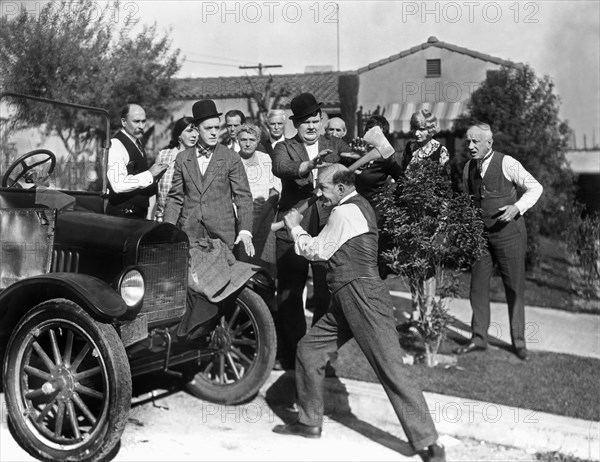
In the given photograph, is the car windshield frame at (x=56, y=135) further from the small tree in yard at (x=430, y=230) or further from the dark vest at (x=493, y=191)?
the dark vest at (x=493, y=191)

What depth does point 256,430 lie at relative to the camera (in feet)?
16.3

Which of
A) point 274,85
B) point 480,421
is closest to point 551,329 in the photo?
point 480,421

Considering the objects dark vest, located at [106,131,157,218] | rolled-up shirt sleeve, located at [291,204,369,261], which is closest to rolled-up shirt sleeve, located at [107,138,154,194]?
dark vest, located at [106,131,157,218]

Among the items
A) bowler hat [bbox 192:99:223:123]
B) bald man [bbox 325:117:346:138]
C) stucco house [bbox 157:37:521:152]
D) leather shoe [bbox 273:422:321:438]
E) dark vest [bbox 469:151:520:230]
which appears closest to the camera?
leather shoe [bbox 273:422:321:438]

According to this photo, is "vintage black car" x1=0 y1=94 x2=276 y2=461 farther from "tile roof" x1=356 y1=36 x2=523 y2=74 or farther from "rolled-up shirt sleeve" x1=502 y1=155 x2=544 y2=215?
"tile roof" x1=356 y1=36 x2=523 y2=74

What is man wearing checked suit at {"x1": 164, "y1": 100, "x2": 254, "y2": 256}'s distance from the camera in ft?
17.5

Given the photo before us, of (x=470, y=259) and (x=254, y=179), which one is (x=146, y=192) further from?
(x=470, y=259)

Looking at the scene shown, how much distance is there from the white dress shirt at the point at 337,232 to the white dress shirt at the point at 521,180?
5.81 feet

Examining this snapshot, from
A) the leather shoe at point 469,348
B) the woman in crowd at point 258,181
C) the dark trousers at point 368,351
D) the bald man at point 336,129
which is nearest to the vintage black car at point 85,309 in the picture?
the dark trousers at point 368,351

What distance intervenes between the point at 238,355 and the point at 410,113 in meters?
15.9

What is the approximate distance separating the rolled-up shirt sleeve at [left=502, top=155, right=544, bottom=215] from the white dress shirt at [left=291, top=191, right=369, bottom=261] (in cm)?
177

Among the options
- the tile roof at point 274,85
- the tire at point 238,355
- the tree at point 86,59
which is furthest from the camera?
the tile roof at point 274,85

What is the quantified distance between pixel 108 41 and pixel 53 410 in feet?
37.6

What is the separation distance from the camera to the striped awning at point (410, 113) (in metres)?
19.2
